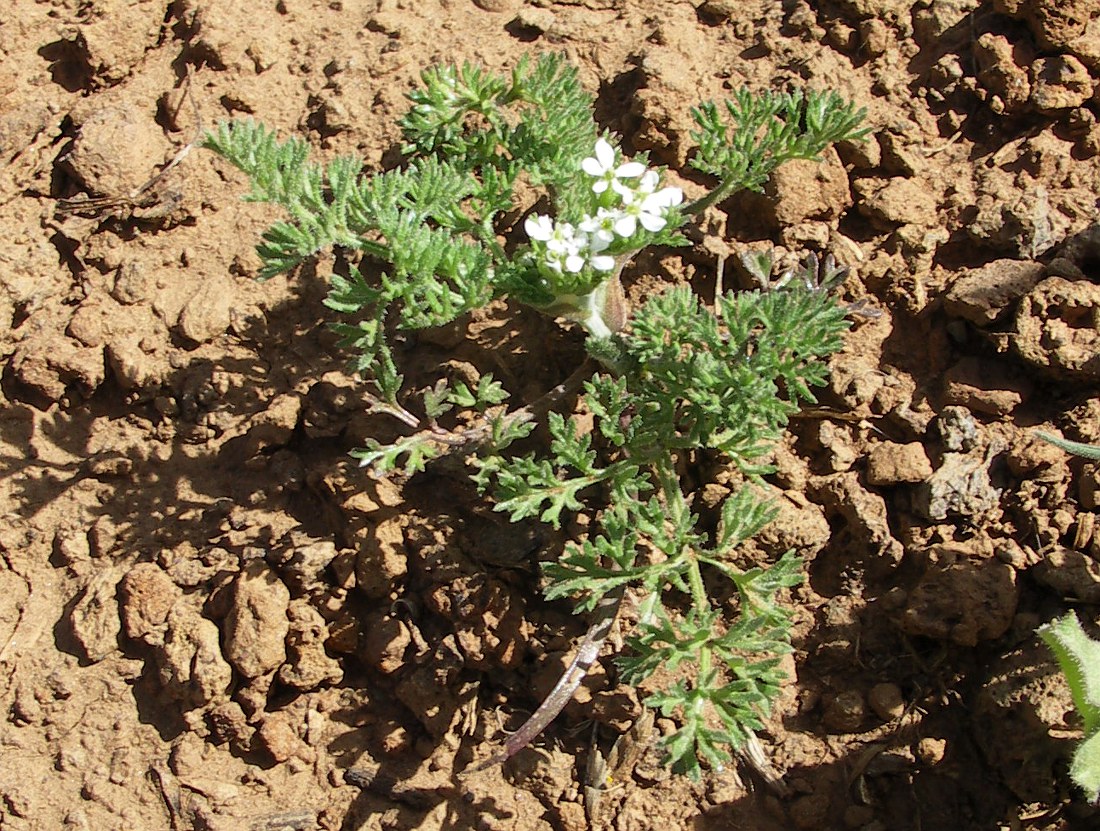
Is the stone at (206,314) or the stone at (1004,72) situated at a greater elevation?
the stone at (1004,72)

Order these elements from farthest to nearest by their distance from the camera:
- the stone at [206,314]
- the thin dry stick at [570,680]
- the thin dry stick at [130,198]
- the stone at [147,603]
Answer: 1. the thin dry stick at [130,198]
2. the stone at [206,314]
3. the stone at [147,603]
4. the thin dry stick at [570,680]

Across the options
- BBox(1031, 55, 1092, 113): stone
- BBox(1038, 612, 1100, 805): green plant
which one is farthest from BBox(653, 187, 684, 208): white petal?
BBox(1031, 55, 1092, 113): stone

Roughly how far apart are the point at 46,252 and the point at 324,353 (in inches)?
53.1

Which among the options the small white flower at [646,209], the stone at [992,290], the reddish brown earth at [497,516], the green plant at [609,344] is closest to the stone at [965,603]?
the reddish brown earth at [497,516]

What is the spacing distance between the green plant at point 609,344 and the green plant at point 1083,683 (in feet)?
2.46

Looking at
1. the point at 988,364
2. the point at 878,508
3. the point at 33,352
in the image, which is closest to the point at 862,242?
the point at 988,364

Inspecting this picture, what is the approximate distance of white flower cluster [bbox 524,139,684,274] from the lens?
306 cm

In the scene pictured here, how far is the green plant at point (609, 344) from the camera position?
120 inches

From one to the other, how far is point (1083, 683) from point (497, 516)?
6.16 ft

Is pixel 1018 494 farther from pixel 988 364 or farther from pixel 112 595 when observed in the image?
pixel 112 595

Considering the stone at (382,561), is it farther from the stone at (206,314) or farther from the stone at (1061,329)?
the stone at (1061,329)

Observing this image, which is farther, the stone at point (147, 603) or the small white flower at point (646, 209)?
the stone at point (147, 603)

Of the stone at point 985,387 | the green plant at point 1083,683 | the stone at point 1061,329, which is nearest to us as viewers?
the green plant at point 1083,683

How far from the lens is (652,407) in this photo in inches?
132
